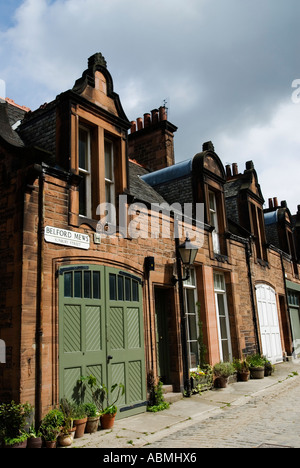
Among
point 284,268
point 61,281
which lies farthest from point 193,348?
point 284,268

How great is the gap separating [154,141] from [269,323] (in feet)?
28.4

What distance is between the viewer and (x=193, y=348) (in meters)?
11.2

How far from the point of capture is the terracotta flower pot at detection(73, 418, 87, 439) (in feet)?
21.1

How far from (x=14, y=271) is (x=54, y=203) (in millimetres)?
1437

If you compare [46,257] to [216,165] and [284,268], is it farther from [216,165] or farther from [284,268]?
[284,268]

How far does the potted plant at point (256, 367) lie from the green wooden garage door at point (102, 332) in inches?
220

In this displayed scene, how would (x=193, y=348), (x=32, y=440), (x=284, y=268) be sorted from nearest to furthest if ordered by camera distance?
(x=32, y=440) → (x=193, y=348) → (x=284, y=268)

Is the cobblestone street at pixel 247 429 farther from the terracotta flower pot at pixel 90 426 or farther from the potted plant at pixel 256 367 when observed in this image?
the potted plant at pixel 256 367

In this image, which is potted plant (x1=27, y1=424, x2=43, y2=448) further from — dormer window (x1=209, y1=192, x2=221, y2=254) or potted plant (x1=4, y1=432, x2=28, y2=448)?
dormer window (x1=209, y1=192, x2=221, y2=254)

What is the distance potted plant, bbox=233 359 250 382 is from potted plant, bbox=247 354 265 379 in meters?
0.28

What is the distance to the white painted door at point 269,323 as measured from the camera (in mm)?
15789

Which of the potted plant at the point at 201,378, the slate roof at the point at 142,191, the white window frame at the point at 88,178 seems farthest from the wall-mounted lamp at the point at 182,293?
the white window frame at the point at 88,178

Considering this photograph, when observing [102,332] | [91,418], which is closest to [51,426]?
[91,418]

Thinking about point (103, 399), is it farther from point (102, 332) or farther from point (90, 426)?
point (102, 332)
